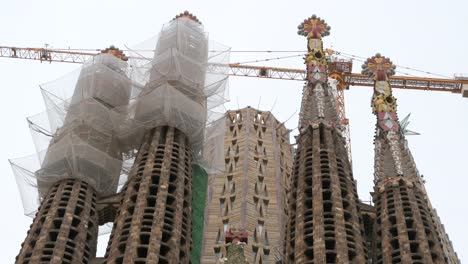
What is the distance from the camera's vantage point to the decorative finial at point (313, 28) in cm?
6066

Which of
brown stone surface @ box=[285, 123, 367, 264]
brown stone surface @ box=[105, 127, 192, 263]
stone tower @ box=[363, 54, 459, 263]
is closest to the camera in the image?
brown stone surface @ box=[105, 127, 192, 263]

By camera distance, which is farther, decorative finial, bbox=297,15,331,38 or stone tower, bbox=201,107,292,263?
decorative finial, bbox=297,15,331,38

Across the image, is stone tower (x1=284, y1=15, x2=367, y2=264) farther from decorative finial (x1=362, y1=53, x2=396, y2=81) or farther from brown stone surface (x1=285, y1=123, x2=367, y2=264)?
decorative finial (x1=362, y1=53, x2=396, y2=81)

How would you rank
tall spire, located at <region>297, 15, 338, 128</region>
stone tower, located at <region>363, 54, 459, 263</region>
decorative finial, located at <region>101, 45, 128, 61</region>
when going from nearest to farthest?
stone tower, located at <region>363, 54, 459, 263</region> < tall spire, located at <region>297, 15, 338, 128</region> < decorative finial, located at <region>101, 45, 128, 61</region>

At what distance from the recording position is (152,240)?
39125mm

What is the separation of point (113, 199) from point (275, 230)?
8922 mm

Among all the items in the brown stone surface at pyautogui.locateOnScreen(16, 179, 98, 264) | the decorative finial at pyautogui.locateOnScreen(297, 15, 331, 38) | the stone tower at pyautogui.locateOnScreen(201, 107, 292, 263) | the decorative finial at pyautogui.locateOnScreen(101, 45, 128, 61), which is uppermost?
the decorative finial at pyautogui.locateOnScreen(297, 15, 331, 38)

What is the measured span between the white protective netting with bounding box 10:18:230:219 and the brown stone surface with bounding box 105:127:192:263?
1.18 m

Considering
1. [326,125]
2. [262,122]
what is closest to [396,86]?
[262,122]

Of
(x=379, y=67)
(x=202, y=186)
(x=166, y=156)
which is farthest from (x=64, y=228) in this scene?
(x=379, y=67)

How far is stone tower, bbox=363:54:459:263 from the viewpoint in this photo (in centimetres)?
4153

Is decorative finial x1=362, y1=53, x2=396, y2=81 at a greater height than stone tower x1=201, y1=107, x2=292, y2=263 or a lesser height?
greater

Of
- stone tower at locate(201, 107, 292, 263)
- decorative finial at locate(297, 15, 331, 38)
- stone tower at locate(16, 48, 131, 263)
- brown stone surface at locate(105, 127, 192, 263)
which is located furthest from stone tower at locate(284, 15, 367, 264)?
stone tower at locate(16, 48, 131, 263)

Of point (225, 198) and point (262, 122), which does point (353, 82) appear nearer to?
point (262, 122)
